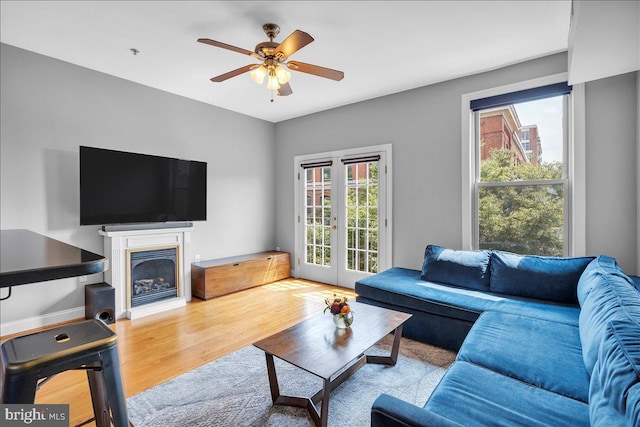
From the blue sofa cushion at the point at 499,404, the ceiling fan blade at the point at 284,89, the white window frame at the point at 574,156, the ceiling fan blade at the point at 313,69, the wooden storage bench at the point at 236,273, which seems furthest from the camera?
the wooden storage bench at the point at 236,273

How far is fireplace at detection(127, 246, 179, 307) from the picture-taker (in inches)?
139

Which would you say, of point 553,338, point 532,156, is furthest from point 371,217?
point 553,338

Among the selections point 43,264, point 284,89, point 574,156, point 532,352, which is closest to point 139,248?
point 284,89

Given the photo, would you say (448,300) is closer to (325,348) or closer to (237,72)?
(325,348)

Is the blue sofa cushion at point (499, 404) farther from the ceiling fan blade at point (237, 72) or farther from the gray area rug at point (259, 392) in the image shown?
the ceiling fan blade at point (237, 72)

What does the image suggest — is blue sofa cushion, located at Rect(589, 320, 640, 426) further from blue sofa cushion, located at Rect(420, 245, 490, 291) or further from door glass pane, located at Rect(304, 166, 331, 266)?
door glass pane, located at Rect(304, 166, 331, 266)

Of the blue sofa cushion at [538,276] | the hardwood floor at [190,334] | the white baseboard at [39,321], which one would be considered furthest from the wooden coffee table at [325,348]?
the white baseboard at [39,321]

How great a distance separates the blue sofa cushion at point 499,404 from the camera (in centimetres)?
123

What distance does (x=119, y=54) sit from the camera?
302 centimetres

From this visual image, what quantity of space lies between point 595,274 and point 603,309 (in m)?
0.72

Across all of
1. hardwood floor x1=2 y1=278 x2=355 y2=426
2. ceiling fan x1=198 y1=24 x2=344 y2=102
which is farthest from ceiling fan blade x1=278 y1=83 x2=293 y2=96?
hardwood floor x1=2 y1=278 x2=355 y2=426

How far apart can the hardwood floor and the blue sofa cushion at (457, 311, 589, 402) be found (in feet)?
6.27

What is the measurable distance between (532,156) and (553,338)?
202 cm

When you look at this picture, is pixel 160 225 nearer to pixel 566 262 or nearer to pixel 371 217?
pixel 371 217
